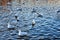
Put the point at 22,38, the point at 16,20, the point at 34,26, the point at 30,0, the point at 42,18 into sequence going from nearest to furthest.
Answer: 1. the point at 22,38
2. the point at 34,26
3. the point at 16,20
4. the point at 42,18
5. the point at 30,0

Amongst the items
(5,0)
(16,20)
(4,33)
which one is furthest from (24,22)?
(5,0)

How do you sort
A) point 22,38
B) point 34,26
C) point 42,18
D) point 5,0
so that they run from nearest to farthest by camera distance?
point 22,38 < point 34,26 < point 42,18 < point 5,0

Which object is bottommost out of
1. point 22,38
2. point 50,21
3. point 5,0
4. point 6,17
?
point 22,38

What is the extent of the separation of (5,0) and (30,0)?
0.77 meters

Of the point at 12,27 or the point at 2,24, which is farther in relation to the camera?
the point at 2,24

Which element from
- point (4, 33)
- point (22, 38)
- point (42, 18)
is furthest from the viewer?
Answer: point (42, 18)

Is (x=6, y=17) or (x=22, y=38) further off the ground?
(x=6, y=17)

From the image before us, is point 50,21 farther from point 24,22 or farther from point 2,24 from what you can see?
point 2,24

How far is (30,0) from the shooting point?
4.53 meters

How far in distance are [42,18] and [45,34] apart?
23.5 inches

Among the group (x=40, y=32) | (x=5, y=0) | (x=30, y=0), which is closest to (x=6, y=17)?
(x=40, y=32)

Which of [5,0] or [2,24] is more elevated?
[5,0]

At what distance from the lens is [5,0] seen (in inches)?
155

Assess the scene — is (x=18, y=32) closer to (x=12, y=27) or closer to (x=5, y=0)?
(x=12, y=27)
